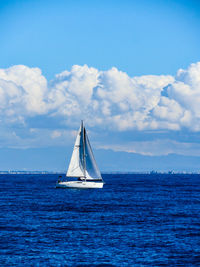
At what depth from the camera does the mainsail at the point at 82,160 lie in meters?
132

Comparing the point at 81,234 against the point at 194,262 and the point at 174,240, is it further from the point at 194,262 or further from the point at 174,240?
the point at 194,262

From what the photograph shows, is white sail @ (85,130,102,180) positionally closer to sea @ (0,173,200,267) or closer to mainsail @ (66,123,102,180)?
mainsail @ (66,123,102,180)

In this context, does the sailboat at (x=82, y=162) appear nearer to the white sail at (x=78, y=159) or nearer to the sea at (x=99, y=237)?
the white sail at (x=78, y=159)

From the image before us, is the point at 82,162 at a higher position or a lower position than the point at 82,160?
lower

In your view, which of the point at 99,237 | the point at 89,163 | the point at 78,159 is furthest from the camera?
the point at 89,163

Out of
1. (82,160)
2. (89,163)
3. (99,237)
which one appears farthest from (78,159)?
(99,237)

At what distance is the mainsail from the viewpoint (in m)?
132

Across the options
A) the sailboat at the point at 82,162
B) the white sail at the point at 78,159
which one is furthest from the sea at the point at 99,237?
the white sail at the point at 78,159

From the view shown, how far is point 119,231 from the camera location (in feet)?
185

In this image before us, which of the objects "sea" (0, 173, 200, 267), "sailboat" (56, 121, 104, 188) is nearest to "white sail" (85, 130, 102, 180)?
"sailboat" (56, 121, 104, 188)

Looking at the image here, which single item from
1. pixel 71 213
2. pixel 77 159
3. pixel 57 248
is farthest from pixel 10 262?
pixel 77 159

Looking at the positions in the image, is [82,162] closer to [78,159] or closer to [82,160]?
[82,160]

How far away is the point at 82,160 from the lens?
431 ft

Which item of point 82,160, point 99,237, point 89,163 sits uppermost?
point 82,160
